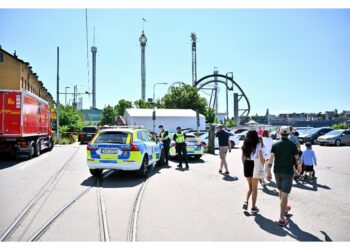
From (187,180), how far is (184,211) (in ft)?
11.1

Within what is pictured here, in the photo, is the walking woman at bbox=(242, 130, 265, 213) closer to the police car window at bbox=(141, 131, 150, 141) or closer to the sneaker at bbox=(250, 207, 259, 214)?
the sneaker at bbox=(250, 207, 259, 214)

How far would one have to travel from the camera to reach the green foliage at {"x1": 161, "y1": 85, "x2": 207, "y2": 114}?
63375 mm

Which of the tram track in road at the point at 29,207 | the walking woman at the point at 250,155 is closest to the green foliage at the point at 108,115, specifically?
the tram track in road at the point at 29,207

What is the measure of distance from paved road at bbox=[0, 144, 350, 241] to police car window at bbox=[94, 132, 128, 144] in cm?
122

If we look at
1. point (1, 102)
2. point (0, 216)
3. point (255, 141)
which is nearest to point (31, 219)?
point (0, 216)

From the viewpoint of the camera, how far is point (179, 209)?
5777mm

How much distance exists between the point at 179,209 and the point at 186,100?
190 feet

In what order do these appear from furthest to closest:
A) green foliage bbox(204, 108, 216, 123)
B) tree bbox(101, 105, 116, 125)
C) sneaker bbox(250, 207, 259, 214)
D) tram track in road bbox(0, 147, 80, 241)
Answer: tree bbox(101, 105, 116, 125) < green foliage bbox(204, 108, 216, 123) < sneaker bbox(250, 207, 259, 214) < tram track in road bbox(0, 147, 80, 241)

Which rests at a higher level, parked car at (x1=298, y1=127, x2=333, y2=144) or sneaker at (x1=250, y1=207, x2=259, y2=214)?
parked car at (x1=298, y1=127, x2=333, y2=144)

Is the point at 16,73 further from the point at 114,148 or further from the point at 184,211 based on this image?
the point at 184,211

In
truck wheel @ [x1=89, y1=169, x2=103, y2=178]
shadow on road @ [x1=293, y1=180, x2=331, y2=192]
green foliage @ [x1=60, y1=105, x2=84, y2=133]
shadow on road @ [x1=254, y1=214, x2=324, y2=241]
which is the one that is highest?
green foliage @ [x1=60, y1=105, x2=84, y2=133]

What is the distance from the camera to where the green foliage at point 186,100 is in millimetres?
63375

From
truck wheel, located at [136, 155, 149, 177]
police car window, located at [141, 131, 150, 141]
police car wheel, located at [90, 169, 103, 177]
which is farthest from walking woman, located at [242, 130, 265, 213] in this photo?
police car wheel, located at [90, 169, 103, 177]
